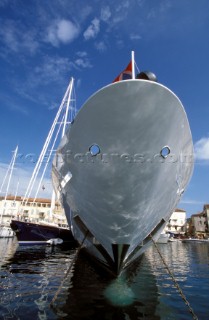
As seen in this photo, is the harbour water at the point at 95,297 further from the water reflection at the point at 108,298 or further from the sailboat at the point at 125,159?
the sailboat at the point at 125,159

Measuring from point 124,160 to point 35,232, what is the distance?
2162cm

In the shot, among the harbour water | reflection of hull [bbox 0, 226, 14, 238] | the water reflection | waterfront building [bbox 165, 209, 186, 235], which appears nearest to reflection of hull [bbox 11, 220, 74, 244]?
the harbour water

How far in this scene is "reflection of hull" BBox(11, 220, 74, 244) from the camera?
23016 mm

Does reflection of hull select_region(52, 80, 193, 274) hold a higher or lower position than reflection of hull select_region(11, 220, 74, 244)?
higher

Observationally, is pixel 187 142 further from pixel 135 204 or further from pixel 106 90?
pixel 106 90

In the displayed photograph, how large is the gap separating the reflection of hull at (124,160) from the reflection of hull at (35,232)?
18.3 metres

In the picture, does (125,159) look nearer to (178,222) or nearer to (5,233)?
(5,233)

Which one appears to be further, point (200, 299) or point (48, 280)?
point (48, 280)

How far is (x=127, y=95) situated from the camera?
506 centimetres

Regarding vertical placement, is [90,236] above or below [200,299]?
above

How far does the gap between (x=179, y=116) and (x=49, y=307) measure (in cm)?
614

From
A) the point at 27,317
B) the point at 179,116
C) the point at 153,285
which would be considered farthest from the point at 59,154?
the point at 153,285

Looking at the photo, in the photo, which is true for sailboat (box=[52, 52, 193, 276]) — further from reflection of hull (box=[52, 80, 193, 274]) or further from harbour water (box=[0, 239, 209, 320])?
harbour water (box=[0, 239, 209, 320])

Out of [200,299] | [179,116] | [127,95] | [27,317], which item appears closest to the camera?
[127,95]
